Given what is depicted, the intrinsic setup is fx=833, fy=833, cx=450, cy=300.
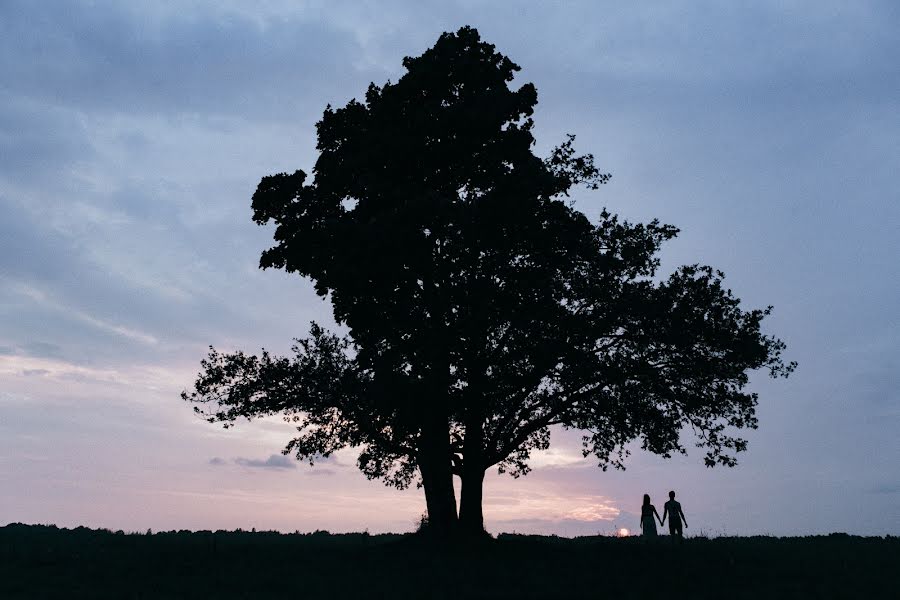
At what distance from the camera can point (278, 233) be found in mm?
34594

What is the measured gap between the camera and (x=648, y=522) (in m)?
33.3

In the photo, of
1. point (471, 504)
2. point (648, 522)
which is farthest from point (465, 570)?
point (648, 522)

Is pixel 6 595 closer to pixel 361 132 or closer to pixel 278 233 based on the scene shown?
pixel 278 233

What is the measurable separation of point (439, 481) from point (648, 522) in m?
8.51

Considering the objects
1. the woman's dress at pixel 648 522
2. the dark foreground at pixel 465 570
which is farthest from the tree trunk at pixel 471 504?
the woman's dress at pixel 648 522

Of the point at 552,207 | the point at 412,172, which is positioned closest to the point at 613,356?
the point at 552,207

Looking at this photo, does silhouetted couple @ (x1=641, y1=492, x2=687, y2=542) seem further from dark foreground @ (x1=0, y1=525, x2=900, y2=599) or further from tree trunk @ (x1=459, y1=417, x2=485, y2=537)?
tree trunk @ (x1=459, y1=417, x2=485, y2=537)

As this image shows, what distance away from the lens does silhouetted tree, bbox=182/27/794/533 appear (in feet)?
99.5

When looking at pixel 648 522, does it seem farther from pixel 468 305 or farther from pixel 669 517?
pixel 468 305

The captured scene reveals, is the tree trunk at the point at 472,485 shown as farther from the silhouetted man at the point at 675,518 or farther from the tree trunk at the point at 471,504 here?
the silhouetted man at the point at 675,518

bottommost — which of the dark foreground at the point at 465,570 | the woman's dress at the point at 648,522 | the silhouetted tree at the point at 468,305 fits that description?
the dark foreground at the point at 465,570

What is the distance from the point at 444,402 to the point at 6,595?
15.3 metres

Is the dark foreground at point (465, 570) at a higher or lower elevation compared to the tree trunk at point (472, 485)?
lower

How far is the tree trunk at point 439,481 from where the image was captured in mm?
32938
